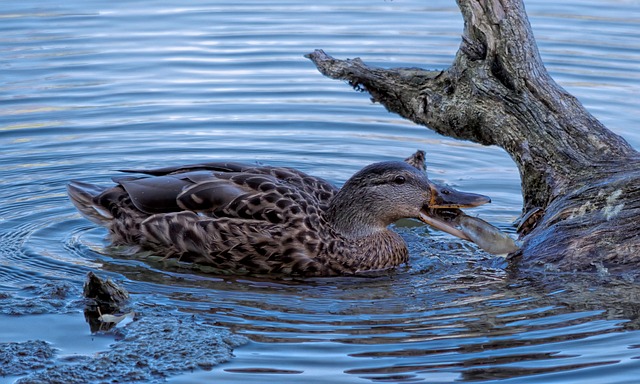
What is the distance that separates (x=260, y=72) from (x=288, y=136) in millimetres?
2402

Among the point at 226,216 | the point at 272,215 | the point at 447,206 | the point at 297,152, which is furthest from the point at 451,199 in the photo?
the point at 297,152

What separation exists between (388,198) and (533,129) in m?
1.19

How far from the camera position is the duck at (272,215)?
328 inches

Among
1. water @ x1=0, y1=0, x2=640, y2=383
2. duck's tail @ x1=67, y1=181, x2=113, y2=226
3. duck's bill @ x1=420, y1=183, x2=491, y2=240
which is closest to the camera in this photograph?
water @ x1=0, y1=0, x2=640, y2=383

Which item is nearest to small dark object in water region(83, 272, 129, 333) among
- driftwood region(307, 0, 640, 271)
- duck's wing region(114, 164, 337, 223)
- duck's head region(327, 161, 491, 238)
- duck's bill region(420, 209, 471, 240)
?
duck's wing region(114, 164, 337, 223)

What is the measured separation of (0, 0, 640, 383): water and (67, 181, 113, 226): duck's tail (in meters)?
0.18

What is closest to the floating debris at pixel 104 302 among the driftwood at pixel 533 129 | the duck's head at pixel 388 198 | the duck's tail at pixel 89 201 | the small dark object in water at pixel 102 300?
the small dark object in water at pixel 102 300

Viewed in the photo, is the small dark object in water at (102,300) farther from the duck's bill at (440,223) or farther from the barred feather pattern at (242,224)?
the duck's bill at (440,223)

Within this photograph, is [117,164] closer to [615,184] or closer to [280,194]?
[280,194]

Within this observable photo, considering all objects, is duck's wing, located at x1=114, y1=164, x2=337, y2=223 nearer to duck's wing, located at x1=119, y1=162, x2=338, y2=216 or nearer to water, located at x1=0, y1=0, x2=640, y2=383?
duck's wing, located at x1=119, y1=162, x2=338, y2=216

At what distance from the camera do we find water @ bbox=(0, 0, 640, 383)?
6.66 meters

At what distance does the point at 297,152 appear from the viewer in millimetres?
11141

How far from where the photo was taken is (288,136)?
11.6 meters

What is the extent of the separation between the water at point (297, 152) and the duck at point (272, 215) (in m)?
0.20
